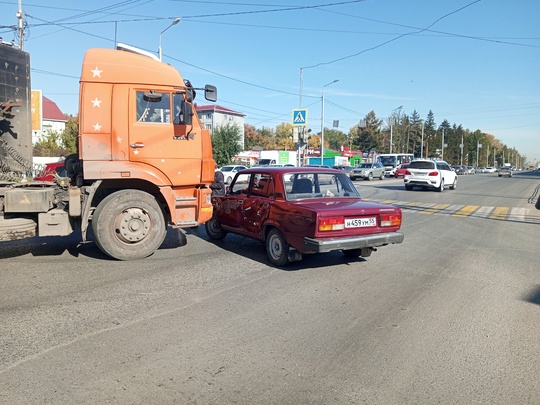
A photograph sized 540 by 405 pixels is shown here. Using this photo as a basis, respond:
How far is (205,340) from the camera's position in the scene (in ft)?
13.6

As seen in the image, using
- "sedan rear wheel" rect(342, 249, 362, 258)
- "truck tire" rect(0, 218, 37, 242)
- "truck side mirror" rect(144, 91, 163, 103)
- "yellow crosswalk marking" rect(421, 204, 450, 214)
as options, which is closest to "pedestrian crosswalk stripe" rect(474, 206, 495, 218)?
"yellow crosswalk marking" rect(421, 204, 450, 214)

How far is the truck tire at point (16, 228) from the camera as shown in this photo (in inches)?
255

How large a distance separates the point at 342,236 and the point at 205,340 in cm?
Result: 295

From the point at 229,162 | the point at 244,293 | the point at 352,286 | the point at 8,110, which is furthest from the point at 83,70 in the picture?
the point at 229,162

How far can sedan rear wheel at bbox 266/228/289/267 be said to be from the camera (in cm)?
678

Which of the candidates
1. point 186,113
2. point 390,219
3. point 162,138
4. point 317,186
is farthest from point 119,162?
point 390,219

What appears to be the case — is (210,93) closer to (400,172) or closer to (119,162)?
(119,162)

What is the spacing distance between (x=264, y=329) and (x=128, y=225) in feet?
11.6

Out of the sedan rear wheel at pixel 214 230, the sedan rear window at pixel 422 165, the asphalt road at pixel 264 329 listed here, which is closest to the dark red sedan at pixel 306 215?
the asphalt road at pixel 264 329

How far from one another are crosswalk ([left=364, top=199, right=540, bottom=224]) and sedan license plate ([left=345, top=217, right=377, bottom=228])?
29.8 feet

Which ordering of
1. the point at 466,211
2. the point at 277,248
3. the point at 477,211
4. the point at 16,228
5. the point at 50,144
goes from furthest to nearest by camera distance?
the point at 50,144
the point at 477,211
the point at 466,211
the point at 277,248
the point at 16,228

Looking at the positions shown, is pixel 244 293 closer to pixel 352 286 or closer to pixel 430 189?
pixel 352 286

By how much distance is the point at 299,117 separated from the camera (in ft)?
94.0

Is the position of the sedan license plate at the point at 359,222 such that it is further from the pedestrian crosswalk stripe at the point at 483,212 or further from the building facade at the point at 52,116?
the building facade at the point at 52,116
